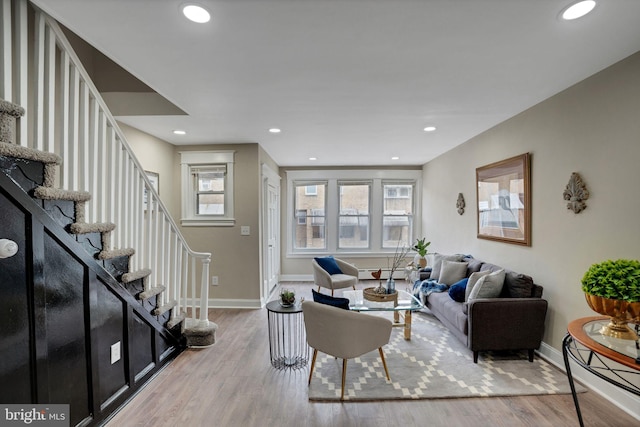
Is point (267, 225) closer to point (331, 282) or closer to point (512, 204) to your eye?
point (331, 282)

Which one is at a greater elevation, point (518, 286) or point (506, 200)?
A: point (506, 200)

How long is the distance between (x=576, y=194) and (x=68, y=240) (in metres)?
3.70

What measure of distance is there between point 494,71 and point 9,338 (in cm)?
331

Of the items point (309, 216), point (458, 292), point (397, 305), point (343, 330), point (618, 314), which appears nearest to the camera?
point (618, 314)

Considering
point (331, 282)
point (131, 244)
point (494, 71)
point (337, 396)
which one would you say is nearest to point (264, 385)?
point (337, 396)

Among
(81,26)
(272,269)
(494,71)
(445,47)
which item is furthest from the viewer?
(272,269)

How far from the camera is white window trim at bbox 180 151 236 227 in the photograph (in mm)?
4406

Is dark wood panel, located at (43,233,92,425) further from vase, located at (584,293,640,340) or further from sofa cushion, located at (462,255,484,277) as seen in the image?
sofa cushion, located at (462,255,484,277)

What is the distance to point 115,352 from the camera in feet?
7.13

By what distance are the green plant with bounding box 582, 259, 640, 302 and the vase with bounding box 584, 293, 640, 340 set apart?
0.09 ft

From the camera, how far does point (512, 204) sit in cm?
331

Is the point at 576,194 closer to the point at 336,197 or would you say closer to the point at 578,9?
the point at 578,9

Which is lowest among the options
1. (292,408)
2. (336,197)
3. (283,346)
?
(292,408)

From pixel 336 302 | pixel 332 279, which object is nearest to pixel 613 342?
pixel 336 302
